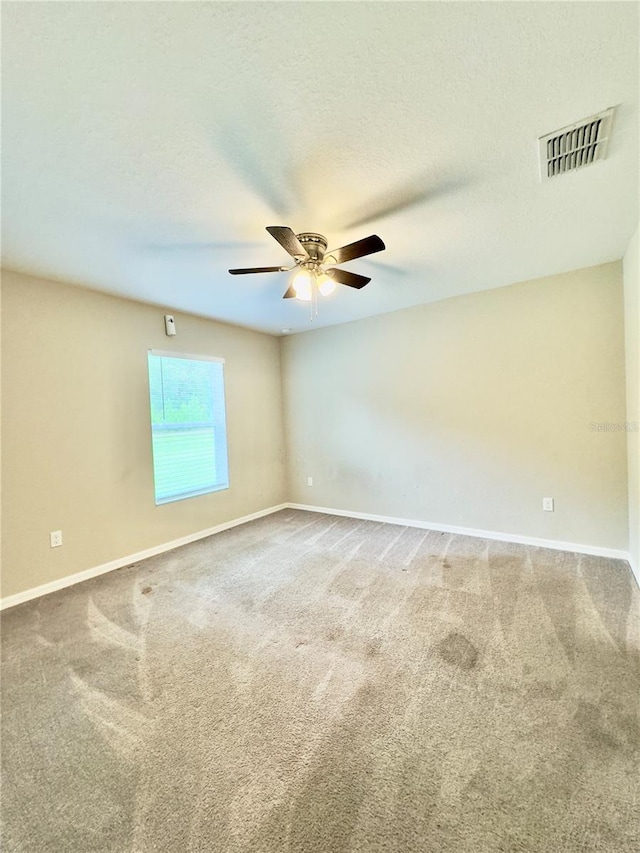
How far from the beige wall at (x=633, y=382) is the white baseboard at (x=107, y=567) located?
12.3 ft

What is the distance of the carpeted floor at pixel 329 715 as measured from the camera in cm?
104

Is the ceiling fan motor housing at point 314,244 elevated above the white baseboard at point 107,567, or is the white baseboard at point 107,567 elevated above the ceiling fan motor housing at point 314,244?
the ceiling fan motor housing at point 314,244

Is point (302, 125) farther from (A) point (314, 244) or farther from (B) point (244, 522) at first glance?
(B) point (244, 522)

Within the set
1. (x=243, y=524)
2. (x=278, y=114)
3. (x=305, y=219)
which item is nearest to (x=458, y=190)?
(x=305, y=219)

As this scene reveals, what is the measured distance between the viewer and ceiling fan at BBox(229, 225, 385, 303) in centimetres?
173

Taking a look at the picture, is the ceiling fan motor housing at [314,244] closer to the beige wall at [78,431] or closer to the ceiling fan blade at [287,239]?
the ceiling fan blade at [287,239]

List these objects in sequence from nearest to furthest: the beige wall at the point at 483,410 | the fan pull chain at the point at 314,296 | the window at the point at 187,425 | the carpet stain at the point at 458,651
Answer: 1. the carpet stain at the point at 458,651
2. the fan pull chain at the point at 314,296
3. the beige wall at the point at 483,410
4. the window at the point at 187,425

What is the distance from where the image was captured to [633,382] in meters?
2.45

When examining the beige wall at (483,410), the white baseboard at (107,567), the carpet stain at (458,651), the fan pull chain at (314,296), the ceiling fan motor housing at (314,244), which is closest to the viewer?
the carpet stain at (458,651)

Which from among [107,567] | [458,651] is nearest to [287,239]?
[458,651]

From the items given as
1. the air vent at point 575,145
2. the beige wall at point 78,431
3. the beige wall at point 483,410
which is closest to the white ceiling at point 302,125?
the air vent at point 575,145

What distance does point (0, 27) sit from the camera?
0.97m

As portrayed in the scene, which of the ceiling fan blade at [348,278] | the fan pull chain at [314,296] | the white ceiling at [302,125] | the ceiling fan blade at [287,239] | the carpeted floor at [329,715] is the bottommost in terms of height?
the carpeted floor at [329,715]

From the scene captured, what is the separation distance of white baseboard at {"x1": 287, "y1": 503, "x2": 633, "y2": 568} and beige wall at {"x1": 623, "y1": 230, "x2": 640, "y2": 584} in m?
0.19
